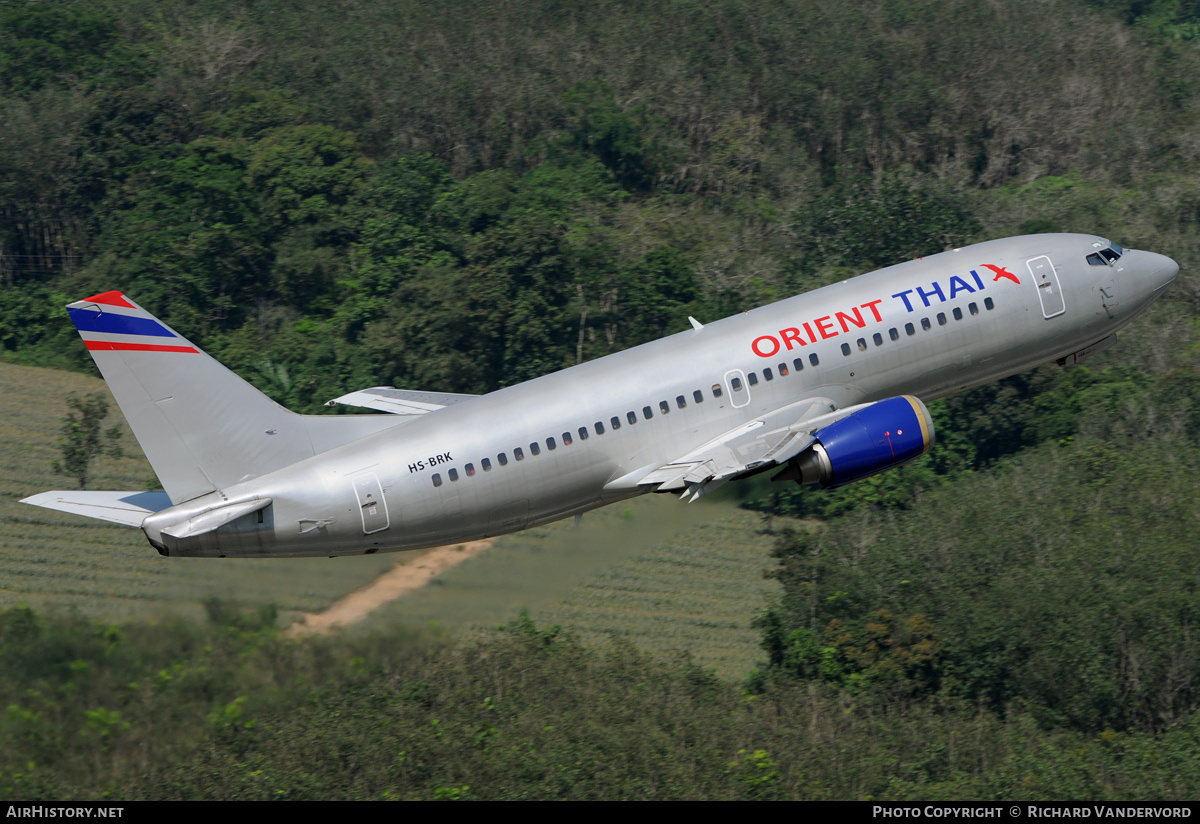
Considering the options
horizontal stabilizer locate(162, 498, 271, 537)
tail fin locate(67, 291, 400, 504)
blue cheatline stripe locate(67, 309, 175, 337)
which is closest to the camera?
blue cheatline stripe locate(67, 309, 175, 337)

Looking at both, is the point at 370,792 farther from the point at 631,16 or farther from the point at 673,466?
the point at 631,16

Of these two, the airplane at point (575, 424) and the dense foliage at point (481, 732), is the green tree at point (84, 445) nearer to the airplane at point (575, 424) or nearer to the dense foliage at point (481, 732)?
the dense foliage at point (481, 732)

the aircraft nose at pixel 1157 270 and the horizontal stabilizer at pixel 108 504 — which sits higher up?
the horizontal stabilizer at pixel 108 504

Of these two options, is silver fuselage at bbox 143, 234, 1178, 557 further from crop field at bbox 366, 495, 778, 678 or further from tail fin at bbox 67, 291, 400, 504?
crop field at bbox 366, 495, 778, 678

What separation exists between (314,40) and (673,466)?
9710cm

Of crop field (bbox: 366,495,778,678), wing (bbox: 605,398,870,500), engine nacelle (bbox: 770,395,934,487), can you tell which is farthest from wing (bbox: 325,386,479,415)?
engine nacelle (bbox: 770,395,934,487)

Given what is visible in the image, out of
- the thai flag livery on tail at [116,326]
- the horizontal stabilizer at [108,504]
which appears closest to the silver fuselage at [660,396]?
the horizontal stabilizer at [108,504]

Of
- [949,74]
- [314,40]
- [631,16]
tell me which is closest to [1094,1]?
[949,74]

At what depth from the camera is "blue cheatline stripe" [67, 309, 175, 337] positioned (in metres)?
37.9

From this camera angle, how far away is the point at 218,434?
40438mm

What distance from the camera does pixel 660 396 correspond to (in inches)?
1672

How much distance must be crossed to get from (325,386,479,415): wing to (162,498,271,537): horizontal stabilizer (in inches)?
275

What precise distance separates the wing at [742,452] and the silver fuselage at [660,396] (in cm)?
28

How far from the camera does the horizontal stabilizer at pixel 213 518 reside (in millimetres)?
38875
